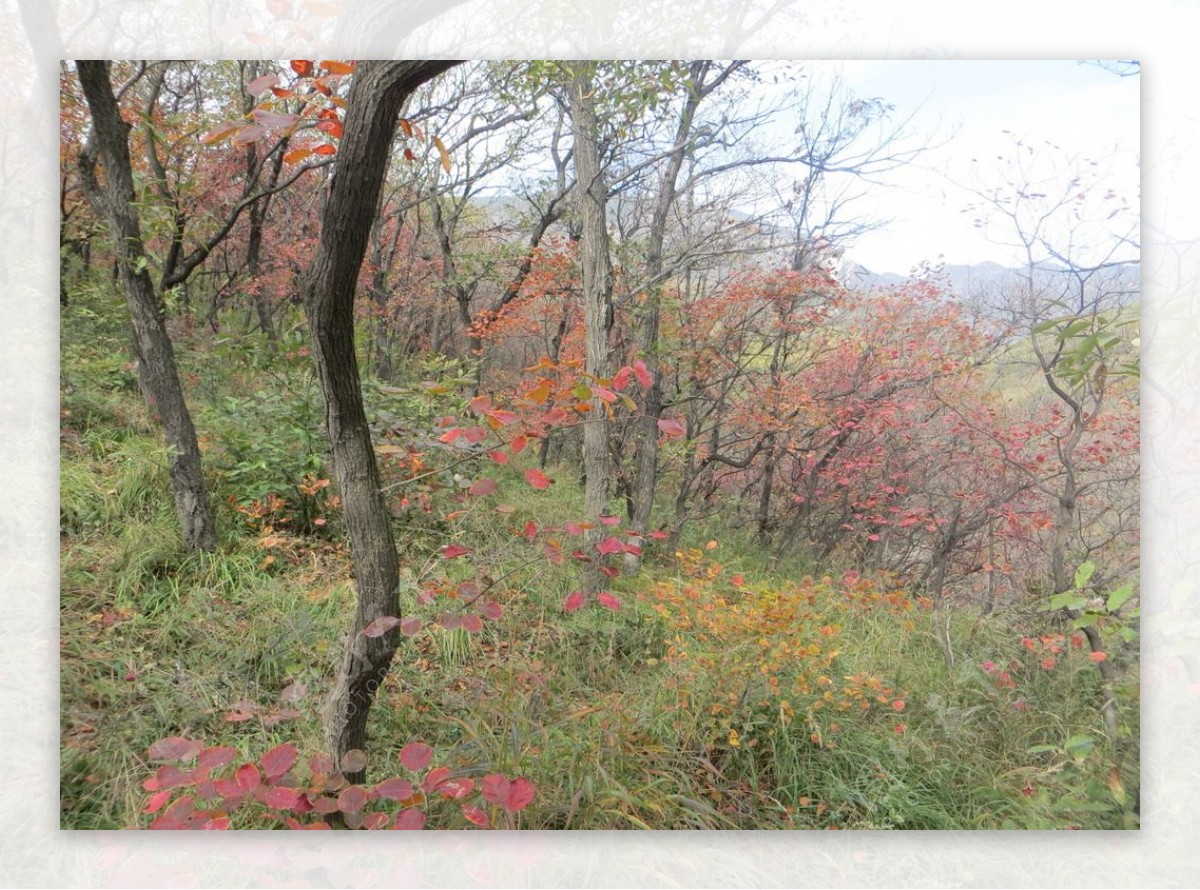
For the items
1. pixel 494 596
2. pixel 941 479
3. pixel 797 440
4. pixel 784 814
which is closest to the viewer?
pixel 784 814

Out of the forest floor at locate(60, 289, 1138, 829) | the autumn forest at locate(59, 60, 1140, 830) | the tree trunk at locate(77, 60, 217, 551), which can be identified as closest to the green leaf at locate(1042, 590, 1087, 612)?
the autumn forest at locate(59, 60, 1140, 830)

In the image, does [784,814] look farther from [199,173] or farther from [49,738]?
[199,173]

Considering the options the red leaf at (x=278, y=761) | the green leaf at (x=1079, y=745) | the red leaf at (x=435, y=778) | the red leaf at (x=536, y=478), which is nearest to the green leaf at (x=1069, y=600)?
the green leaf at (x=1079, y=745)

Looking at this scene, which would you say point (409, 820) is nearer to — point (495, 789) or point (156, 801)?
point (495, 789)

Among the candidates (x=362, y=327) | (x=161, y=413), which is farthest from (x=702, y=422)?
(x=161, y=413)

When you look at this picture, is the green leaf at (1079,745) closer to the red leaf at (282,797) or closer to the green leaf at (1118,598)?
the green leaf at (1118,598)

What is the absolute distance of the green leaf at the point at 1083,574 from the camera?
178cm

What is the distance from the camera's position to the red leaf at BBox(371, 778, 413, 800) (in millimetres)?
1569

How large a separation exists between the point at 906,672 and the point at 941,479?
62cm

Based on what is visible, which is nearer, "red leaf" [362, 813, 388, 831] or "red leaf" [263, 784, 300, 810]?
"red leaf" [263, 784, 300, 810]

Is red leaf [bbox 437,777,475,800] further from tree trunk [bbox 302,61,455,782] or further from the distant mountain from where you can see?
the distant mountain

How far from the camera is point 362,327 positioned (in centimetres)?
201

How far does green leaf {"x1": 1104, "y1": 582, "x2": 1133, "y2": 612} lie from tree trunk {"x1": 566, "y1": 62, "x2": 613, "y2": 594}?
1407 millimetres

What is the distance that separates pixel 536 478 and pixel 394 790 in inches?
34.7
